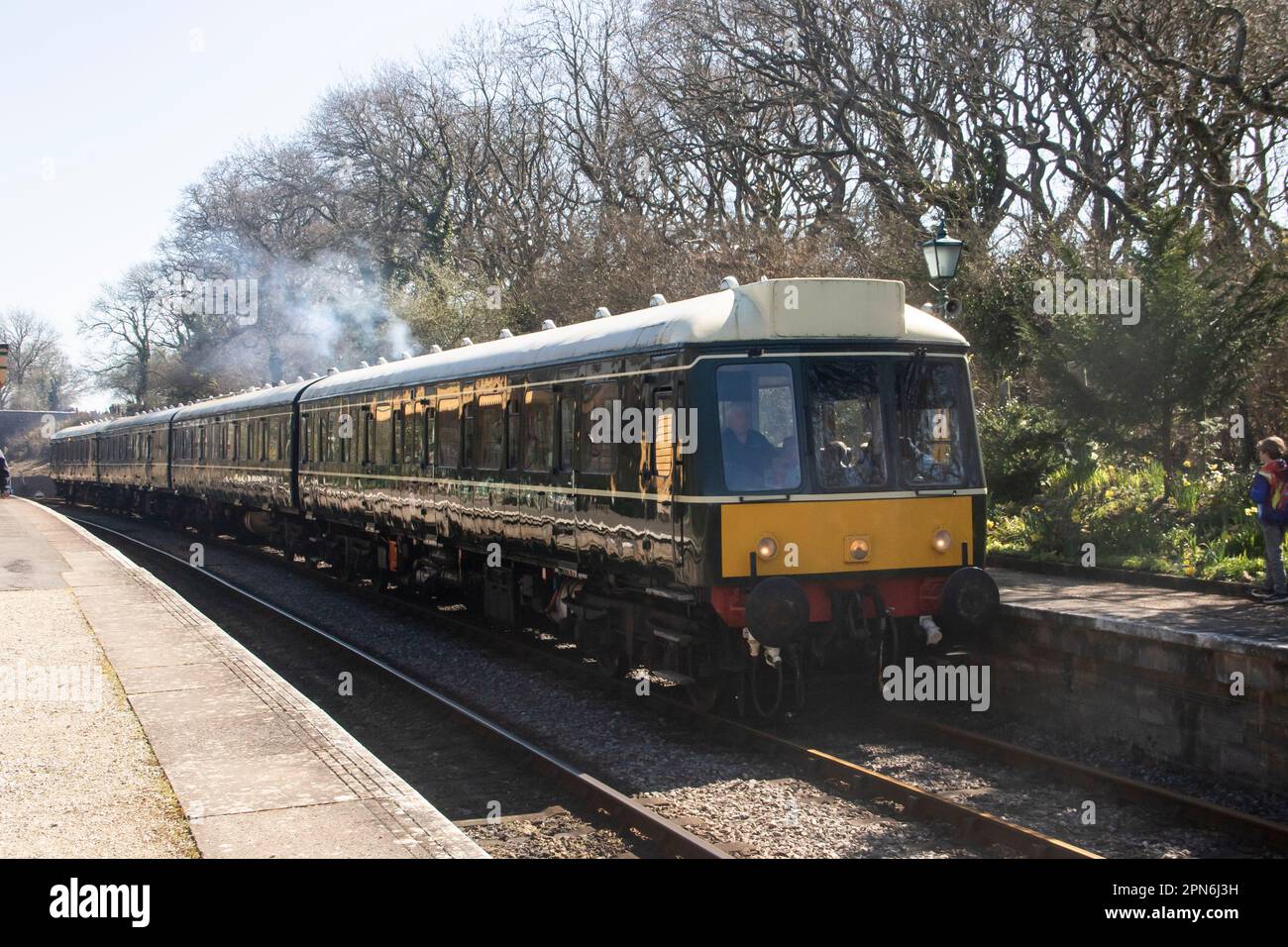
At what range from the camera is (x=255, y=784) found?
761 cm

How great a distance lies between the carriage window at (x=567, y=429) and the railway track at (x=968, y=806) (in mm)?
2223

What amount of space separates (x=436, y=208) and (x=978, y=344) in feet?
102

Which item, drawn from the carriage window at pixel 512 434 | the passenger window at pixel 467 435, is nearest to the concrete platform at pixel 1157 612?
the carriage window at pixel 512 434

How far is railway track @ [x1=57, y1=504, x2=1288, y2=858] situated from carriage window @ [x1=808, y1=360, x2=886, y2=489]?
73.9 inches

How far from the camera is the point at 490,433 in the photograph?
13.4 m

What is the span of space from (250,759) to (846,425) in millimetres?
4708

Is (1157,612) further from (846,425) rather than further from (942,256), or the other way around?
(942,256)

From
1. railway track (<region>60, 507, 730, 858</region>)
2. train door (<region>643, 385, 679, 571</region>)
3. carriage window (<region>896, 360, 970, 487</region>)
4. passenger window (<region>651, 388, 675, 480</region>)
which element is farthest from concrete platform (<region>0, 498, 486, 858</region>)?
carriage window (<region>896, 360, 970, 487</region>)

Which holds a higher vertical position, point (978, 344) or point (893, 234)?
point (893, 234)

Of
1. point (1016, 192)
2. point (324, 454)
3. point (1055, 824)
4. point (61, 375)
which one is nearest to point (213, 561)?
point (324, 454)

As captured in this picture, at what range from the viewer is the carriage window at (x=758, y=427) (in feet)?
30.7

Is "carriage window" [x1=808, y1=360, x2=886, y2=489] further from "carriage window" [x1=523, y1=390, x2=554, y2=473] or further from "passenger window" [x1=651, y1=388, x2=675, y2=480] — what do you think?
"carriage window" [x1=523, y1=390, x2=554, y2=473]

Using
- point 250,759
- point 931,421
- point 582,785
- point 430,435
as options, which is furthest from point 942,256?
point 250,759

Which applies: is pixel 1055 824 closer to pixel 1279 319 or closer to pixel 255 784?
pixel 255 784
